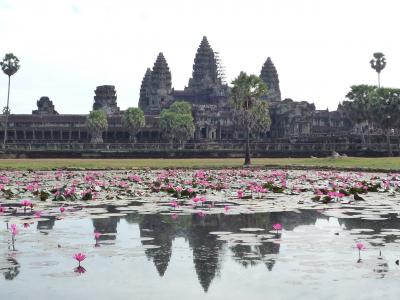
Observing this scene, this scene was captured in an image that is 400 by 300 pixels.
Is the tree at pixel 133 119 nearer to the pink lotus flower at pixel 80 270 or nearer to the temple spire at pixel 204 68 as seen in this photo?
the temple spire at pixel 204 68

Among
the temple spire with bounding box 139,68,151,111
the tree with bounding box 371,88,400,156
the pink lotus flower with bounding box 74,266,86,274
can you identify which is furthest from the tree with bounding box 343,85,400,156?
the temple spire with bounding box 139,68,151,111

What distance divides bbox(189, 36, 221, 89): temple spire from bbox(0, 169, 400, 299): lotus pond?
152557 mm

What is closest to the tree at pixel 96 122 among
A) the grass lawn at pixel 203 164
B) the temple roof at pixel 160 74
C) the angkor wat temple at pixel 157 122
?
the angkor wat temple at pixel 157 122

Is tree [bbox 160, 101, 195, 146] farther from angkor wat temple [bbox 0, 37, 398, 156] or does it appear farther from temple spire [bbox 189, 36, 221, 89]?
temple spire [bbox 189, 36, 221, 89]

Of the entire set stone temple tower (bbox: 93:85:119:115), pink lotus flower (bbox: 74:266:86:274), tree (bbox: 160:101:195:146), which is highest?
stone temple tower (bbox: 93:85:119:115)

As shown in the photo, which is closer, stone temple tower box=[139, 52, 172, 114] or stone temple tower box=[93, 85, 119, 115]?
stone temple tower box=[93, 85, 119, 115]

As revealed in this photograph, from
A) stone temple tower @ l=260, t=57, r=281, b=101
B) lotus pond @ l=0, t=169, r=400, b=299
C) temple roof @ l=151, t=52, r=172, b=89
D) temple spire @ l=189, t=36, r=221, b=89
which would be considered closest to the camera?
lotus pond @ l=0, t=169, r=400, b=299

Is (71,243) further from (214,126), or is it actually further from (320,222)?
(214,126)

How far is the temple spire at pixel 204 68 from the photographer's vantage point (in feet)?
549

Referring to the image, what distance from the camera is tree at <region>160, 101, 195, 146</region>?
114750 mm

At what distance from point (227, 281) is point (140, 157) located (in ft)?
200

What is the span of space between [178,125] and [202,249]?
105033 mm

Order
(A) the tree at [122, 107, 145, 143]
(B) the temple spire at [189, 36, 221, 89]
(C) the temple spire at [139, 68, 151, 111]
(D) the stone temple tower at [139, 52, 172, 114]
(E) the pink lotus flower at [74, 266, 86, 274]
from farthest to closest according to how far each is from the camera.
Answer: (C) the temple spire at [139, 68, 151, 111] → (B) the temple spire at [189, 36, 221, 89] → (D) the stone temple tower at [139, 52, 172, 114] → (A) the tree at [122, 107, 145, 143] → (E) the pink lotus flower at [74, 266, 86, 274]

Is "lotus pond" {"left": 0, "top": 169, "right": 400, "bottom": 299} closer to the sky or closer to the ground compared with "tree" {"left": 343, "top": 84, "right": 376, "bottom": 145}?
closer to the ground
